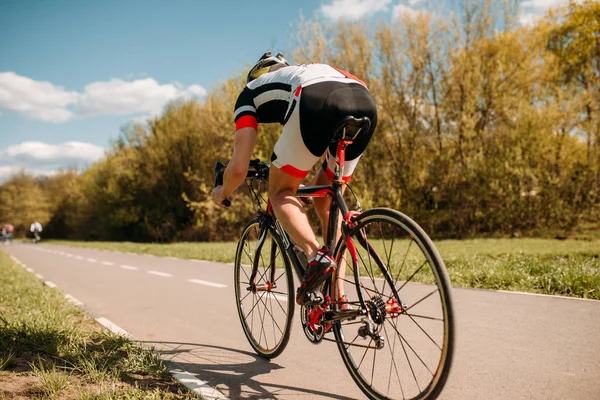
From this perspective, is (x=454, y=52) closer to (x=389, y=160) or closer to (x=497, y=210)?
(x=389, y=160)

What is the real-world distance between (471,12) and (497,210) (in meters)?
7.53

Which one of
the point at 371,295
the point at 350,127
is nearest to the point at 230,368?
the point at 371,295

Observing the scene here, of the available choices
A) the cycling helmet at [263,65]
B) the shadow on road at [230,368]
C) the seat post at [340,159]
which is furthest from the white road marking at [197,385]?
the cycling helmet at [263,65]

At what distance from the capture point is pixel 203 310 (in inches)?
220

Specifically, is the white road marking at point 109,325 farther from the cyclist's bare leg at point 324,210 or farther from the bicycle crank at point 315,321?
the cyclist's bare leg at point 324,210

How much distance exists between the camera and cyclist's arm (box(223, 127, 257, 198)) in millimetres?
2963

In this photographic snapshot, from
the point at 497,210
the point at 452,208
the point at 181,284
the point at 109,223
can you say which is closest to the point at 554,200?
the point at 497,210

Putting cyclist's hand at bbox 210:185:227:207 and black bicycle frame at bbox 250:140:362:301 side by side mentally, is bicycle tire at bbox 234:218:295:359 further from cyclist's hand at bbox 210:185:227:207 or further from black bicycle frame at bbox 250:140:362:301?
cyclist's hand at bbox 210:185:227:207

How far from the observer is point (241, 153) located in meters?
2.98

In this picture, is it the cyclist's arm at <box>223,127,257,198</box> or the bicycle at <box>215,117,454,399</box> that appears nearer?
the bicycle at <box>215,117,454,399</box>

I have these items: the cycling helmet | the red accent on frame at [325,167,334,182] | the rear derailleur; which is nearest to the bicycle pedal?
the rear derailleur

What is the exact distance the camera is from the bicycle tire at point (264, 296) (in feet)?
11.2

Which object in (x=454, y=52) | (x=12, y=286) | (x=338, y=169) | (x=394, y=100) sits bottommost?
(x=12, y=286)

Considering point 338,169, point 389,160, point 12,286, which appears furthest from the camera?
point 389,160
